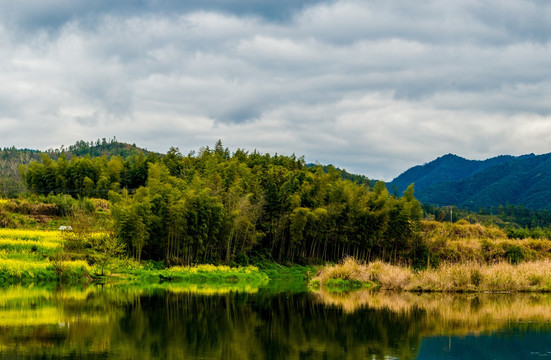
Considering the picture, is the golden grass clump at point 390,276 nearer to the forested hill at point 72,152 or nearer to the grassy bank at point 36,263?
the grassy bank at point 36,263

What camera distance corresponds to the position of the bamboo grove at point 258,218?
3891 cm

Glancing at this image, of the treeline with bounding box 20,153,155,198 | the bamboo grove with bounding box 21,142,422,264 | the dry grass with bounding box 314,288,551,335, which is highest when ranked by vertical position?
the treeline with bounding box 20,153,155,198

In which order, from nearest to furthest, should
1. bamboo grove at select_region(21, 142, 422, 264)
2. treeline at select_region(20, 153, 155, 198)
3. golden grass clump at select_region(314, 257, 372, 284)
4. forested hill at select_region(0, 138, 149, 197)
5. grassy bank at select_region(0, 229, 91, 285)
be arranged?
1. grassy bank at select_region(0, 229, 91, 285)
2. golden grass clump at select_region(314, 257, 372, 284)
3. bamboo grove at select_region(21, 142, 422, 264)
4. treeline at select_region(20, 153, 155, 198)
5. forested hill at select_region(0, 138, 149, 197)

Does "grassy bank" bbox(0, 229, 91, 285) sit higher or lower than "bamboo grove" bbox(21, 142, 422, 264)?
lower

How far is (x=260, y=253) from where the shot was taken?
46344 mm

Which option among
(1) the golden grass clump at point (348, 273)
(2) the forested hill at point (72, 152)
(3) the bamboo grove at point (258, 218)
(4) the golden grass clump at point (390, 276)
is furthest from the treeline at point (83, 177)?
(2) the forested hill at point (72, 152)

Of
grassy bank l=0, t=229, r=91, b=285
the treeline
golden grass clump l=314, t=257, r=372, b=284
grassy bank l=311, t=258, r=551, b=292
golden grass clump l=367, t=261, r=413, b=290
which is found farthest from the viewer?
the treeline

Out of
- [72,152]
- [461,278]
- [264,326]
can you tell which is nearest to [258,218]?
[461,278]

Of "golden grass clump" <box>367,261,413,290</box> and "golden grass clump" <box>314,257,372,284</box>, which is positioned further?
"golden grass clump" <box>314,257,372,284</box>

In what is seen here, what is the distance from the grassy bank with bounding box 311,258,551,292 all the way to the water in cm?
268

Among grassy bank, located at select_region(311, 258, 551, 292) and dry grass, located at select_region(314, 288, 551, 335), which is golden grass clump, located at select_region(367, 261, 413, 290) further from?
dry grass, located at select_region(314, 288, 551, 335)

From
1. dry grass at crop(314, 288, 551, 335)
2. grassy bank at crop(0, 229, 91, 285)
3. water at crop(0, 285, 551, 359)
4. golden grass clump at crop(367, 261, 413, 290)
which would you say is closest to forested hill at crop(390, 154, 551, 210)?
golden grass clump at crop(367, 261, 413, 290)

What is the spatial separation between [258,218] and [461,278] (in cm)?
2113

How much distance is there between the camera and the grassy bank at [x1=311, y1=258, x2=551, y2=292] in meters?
28.4
